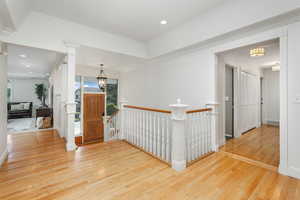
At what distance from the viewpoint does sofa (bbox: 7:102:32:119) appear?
7367mm

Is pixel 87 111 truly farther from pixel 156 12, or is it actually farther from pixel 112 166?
pixel 156 12

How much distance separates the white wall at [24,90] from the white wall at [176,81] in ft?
24.8

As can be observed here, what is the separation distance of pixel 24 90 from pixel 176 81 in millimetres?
9969

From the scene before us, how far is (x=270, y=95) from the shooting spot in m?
6.06

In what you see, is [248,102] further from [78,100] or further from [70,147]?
[78,100]

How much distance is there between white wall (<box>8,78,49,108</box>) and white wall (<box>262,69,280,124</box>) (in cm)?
1250

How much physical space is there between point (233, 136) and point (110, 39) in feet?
14.8

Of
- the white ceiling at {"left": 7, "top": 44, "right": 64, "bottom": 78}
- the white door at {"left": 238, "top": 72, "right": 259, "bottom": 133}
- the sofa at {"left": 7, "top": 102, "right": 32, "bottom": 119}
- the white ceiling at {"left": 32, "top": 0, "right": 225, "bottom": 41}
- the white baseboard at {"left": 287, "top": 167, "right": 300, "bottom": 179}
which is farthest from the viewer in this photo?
the sofa at {"left": 7, "top": 102, "right": 32, "bottom": 119}

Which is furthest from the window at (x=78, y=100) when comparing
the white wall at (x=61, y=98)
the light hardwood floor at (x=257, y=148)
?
the light hardwood floor at (x=257, y=148)

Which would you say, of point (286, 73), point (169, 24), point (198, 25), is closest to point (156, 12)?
point (169, 24)

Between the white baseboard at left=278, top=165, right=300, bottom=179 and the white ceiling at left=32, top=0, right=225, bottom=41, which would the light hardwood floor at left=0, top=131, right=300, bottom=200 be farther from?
the white ceiling at left=32, top=0, right=225, bottom=41

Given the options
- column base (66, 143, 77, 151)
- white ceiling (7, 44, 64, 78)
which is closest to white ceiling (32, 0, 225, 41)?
white ceiling (7, 44, 64, 78)

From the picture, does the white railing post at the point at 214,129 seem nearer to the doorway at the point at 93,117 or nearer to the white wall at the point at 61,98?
the white wall at the point at 61,98

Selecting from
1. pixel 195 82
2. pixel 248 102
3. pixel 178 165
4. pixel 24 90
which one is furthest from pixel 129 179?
pixel 24 90
